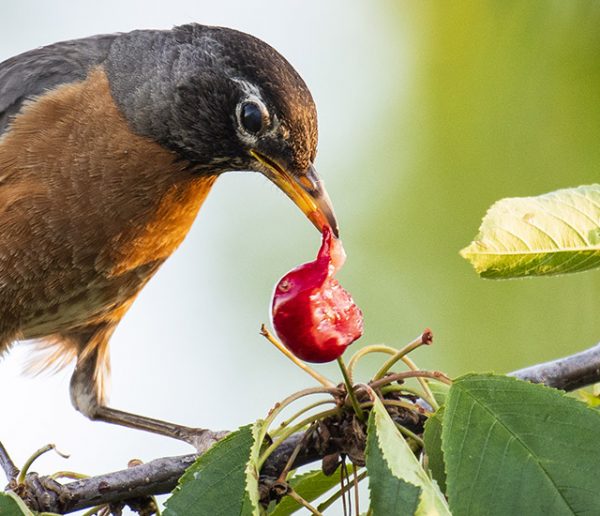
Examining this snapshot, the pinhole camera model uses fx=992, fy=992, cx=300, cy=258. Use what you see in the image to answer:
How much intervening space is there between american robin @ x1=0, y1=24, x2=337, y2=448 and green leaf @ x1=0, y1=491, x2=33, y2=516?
1647 millimetres

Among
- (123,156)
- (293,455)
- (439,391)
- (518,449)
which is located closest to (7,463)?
(123,156)

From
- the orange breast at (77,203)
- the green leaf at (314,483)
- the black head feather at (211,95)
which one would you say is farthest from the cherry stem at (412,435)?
the orange breast at (77,203)

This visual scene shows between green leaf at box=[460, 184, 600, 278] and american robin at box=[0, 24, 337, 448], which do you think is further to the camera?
american robin at box=[0, 24, 337, 448]

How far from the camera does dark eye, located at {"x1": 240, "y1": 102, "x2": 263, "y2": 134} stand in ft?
11.9

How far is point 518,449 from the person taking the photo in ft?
6.31

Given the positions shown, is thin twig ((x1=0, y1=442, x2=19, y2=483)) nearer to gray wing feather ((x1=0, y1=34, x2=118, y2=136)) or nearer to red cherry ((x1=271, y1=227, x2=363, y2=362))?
gray wing feather ((x1=0, y1=34, x2=118, y2=136))

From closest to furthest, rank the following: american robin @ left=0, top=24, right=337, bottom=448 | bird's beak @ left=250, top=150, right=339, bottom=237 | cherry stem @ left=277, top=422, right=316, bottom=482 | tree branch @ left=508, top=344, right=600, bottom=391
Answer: cherry stem @ left=277, top=422, right=316, bottom=482
tree branch @ left=508, top=344, right=600, bottom=391
bird's beak @ left=250, top=150, right=339, bottom=237
american robin @ left=0, top=24, right=337, bottom=448

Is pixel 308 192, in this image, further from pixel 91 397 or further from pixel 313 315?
pixel 91 397

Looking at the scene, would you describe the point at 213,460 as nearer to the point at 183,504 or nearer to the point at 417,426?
the point at 183,504

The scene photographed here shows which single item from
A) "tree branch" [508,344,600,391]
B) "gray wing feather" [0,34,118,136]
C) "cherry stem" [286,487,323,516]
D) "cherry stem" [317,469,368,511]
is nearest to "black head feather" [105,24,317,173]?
"gray wing feather" [0,34,118,136]

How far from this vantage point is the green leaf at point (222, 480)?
6.81 feet

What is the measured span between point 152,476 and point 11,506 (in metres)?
0.68

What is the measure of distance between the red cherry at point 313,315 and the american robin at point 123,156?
0.92 m

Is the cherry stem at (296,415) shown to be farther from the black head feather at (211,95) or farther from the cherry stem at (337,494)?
the black head feather at (211,95)
